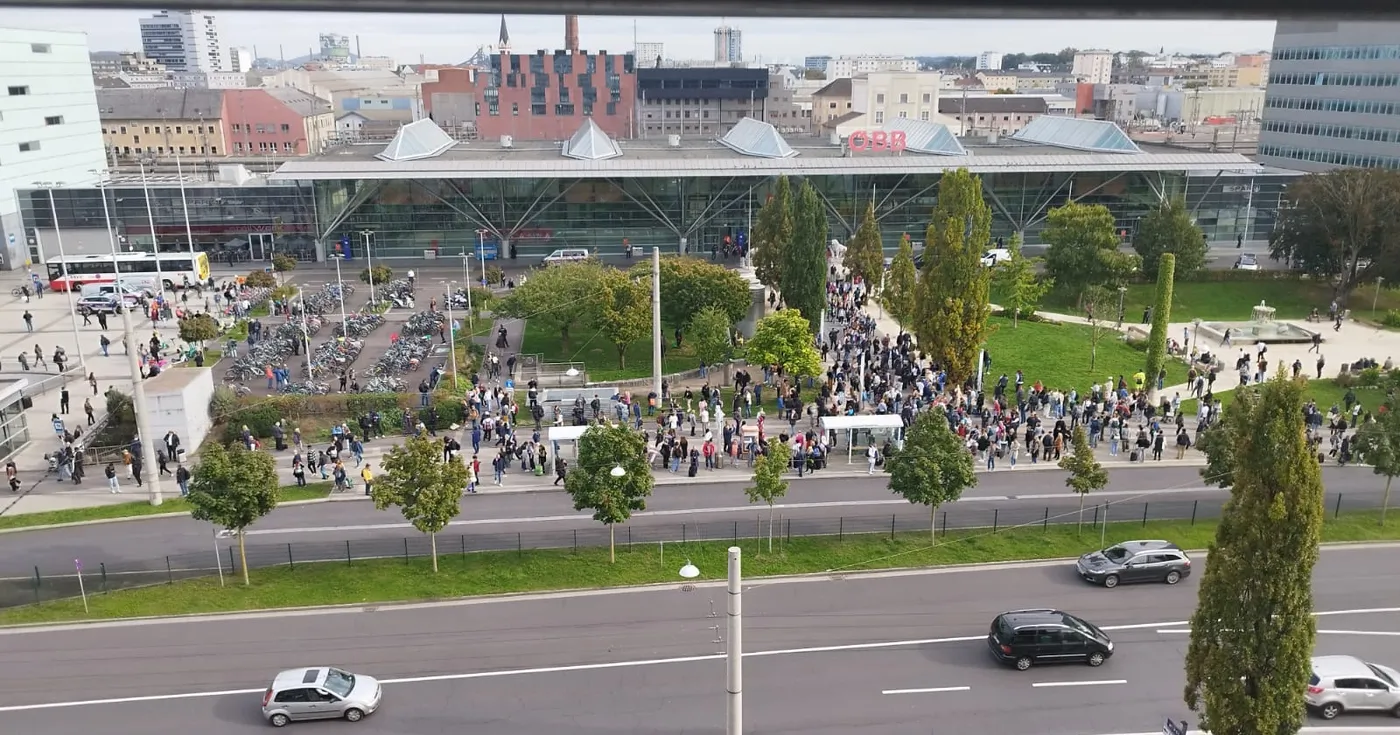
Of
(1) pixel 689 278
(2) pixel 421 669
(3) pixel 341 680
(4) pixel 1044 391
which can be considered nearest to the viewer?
(3) pixel 341 680

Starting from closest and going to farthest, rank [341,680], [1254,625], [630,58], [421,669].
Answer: [1254,625] < [341,680] < [421,669] < [630,58]

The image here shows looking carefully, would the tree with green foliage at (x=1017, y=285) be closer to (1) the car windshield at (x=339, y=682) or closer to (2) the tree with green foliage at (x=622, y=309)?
(2) the tree with green foliage at (x=622, y=309)

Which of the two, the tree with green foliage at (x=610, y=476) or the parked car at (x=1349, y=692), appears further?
the tree with green foliage at (x=610, y=476)

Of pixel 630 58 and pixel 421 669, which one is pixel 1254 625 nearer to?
pixel 421 669

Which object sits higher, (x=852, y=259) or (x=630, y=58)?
(x=630, y=58)

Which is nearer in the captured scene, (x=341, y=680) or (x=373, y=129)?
(x=341, y=680)

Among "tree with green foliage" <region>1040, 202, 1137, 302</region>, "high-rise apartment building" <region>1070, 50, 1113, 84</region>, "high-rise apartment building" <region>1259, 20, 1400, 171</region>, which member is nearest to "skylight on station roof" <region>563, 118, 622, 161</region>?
"tree with green foliage" <region>1040, 202, 1137, 302</region>

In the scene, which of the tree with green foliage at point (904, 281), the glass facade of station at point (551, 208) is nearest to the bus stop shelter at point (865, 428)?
the tree with green foliage at point (904, 281)

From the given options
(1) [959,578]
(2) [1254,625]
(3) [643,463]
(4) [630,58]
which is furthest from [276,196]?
(4) [630,58]
